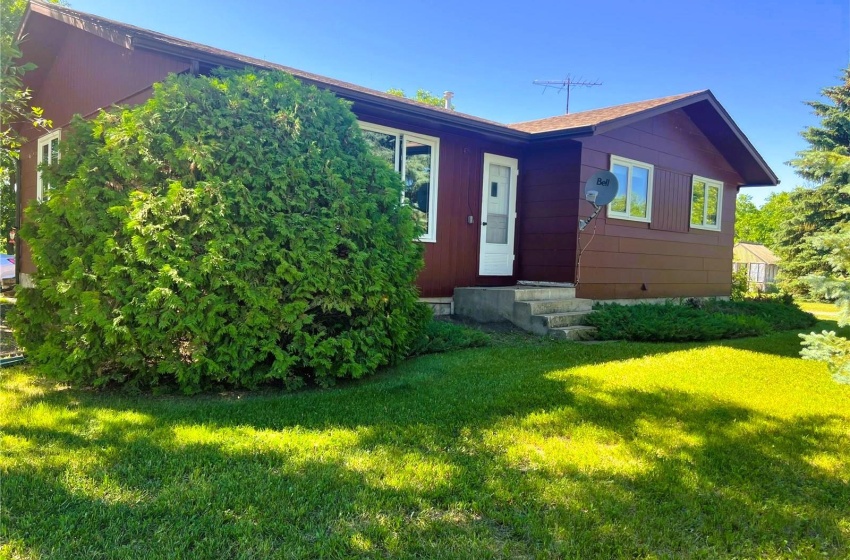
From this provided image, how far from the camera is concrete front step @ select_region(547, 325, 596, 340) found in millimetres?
6758

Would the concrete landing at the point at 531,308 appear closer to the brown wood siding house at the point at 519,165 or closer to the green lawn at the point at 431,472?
the brown wood siding house at the point at 519,165

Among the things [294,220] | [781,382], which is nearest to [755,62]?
[781,382]

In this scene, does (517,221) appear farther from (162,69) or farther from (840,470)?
(840,470)

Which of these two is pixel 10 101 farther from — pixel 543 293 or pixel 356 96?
pixel 543 293

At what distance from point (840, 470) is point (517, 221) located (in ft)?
20.7

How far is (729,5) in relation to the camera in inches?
401

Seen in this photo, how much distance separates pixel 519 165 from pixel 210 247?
611 centimetres

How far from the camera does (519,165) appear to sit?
29.0 ft

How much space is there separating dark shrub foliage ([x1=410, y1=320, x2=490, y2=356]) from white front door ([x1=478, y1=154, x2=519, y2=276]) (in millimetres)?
2318

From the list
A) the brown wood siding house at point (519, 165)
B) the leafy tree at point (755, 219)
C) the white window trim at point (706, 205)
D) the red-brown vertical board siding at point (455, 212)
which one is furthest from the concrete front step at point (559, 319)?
the leafy tree at point (755, 219)

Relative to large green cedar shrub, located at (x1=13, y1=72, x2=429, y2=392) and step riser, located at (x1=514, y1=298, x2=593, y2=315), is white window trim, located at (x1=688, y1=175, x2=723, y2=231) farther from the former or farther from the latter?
large green cedar shrub, located at (x1=13, y1=72, x2=429, y2=392)

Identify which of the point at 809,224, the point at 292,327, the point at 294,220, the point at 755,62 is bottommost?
the point at 292,327

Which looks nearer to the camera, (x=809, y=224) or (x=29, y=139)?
(x=29, y=139)

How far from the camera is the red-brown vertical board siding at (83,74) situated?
6727 mm
